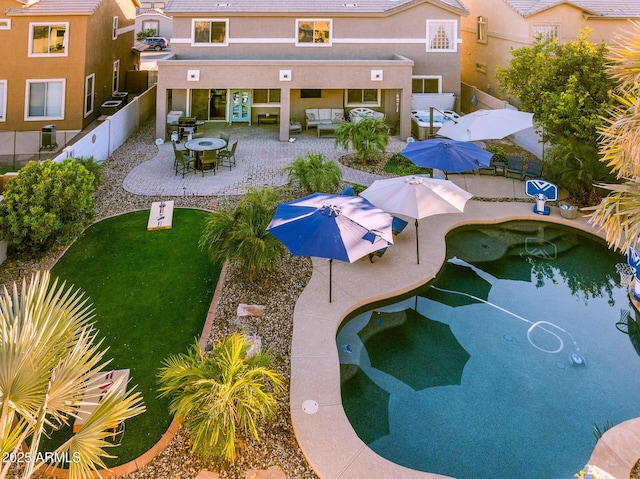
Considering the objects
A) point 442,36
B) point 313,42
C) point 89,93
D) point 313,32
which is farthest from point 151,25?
point 442,36

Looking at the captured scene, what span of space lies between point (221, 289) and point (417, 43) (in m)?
20.3

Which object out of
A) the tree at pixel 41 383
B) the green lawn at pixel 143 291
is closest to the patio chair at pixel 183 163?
the green lawn at pixel 143 291

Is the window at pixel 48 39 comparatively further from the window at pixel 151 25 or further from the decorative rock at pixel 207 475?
the window at pixel 151 25

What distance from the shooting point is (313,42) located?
24.0 metres

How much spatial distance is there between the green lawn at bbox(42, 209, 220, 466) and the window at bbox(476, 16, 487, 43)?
78.9 feet

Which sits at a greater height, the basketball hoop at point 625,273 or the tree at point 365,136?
the tree at point 365,136

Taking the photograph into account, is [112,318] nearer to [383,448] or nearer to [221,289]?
[221,289]

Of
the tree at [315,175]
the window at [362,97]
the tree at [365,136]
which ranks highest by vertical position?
the window at [362,97]

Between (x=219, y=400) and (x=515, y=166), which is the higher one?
(x=515, y=166)

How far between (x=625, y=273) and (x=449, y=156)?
19.1ft

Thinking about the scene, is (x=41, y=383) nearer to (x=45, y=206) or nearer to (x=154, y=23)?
(x=45, y=206)

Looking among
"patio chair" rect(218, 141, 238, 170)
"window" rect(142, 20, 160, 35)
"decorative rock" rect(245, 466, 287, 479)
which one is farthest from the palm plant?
"window" rect(142, 20, 160, 35)

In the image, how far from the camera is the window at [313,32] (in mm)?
23797

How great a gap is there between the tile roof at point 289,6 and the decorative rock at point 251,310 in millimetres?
19336
